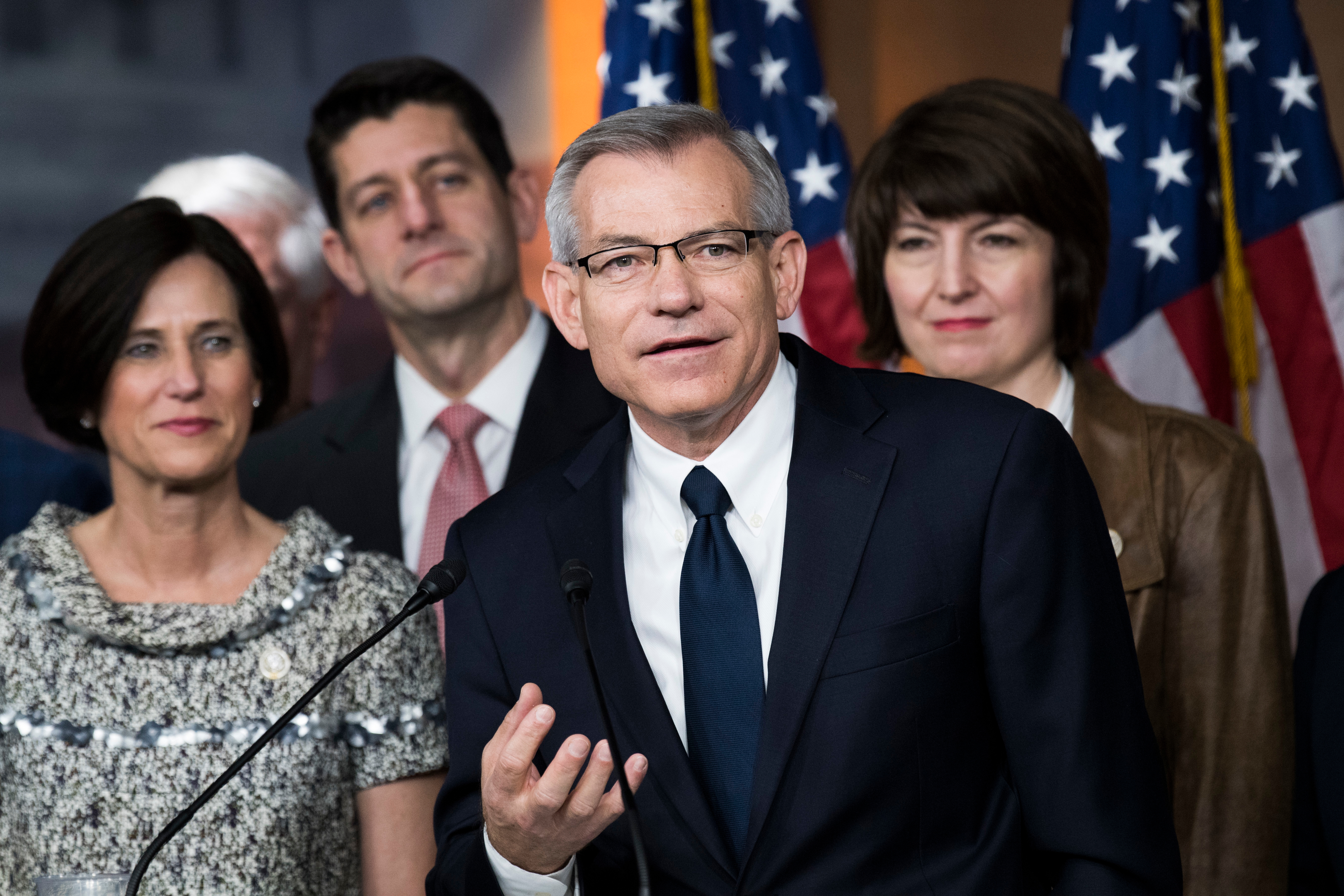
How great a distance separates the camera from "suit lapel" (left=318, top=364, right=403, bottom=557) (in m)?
2.84

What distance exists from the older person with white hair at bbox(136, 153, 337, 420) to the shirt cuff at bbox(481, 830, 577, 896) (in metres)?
2.22

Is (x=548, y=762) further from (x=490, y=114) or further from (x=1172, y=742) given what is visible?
(x=490, y=114)

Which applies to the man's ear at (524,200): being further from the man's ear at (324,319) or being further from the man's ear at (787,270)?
the man's ear at (787,270)

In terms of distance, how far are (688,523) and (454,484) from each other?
111 centimetres

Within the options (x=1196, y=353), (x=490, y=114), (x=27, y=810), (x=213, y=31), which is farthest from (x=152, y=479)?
(x=1196, y=353)

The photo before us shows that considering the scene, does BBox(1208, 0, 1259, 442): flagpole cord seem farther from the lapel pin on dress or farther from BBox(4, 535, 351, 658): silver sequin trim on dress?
the lapel pin on dress

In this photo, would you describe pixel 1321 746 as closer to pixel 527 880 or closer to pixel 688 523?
pixel 688 523

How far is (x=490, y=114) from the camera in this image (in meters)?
3.14

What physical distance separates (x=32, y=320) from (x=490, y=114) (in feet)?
3.94

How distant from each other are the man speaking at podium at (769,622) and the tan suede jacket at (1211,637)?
0.66 m

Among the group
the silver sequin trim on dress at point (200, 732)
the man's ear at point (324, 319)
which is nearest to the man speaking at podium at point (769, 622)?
the silver sequin trim on dress at point (200, 732)

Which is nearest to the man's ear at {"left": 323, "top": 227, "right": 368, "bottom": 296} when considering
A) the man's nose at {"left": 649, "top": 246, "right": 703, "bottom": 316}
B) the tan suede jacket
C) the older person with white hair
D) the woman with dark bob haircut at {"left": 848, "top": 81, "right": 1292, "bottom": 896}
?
the older person with white hair

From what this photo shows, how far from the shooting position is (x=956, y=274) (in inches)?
99.9

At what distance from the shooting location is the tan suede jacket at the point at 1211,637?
88.4 inches
